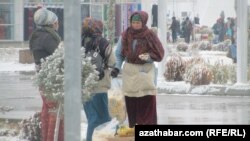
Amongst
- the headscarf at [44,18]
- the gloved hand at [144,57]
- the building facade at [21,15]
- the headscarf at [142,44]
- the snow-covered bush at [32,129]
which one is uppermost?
the building facade at [21,15]

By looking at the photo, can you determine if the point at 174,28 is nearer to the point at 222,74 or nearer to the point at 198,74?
the point at 222,74

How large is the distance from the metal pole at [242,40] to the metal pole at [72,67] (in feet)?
41.1

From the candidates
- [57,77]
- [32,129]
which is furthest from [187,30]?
[57,77]

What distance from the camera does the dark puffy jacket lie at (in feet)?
30.1

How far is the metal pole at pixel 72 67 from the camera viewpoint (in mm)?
5531

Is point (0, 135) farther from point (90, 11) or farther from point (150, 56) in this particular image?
point (90, 11)

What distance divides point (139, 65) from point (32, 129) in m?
1.63

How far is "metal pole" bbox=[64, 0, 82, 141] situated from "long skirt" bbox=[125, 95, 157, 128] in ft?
12.6

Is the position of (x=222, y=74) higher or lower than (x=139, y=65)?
lower

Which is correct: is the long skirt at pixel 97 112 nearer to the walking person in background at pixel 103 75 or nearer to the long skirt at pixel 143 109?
the walking person in background at pixel 103 75

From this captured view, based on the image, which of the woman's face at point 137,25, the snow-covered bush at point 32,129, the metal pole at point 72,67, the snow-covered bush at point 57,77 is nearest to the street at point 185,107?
the snow-covered bush at point 32,129

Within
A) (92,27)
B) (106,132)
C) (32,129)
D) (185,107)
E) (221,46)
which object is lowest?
(185,107)

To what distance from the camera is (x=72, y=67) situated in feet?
18.3

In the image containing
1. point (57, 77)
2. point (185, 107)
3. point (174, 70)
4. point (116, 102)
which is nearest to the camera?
point (57, 77)
